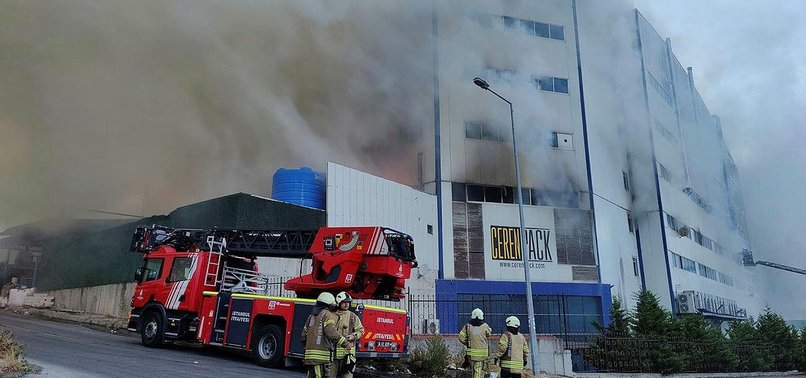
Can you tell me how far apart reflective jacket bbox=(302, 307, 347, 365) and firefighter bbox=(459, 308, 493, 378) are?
7.46 feet

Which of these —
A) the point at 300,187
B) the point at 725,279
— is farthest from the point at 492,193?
the point at 725,279

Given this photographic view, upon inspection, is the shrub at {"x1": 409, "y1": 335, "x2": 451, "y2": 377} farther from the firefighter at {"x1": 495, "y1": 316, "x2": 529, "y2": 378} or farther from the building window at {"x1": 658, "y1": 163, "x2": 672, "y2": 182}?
the building window at {"x1": 658, "y1": 163, "x2": 672, "y2": 182}

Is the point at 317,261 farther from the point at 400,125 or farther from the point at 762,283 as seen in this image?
the point at 762,283

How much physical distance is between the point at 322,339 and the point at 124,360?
15.6 ft

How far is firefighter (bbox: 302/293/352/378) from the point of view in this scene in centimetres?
584

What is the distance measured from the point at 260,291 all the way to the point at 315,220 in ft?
20.3

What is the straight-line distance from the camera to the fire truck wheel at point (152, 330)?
1128 cm

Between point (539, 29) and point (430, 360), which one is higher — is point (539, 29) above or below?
above

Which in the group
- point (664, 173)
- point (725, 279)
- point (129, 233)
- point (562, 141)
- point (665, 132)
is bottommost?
point (129, 233)

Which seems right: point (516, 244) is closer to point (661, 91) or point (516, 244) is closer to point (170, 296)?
point (170, 296)

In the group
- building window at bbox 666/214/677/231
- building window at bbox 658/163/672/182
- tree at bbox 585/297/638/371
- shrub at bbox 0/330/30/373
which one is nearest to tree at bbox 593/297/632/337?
tree at bbox 585/297/638/371

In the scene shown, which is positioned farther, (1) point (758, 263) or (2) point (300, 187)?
(1) point (758, 263)

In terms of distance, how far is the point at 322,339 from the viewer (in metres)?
5.92

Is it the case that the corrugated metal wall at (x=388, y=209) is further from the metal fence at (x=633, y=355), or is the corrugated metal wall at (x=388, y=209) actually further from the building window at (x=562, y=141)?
the metal fence at (x=633, y=355)
